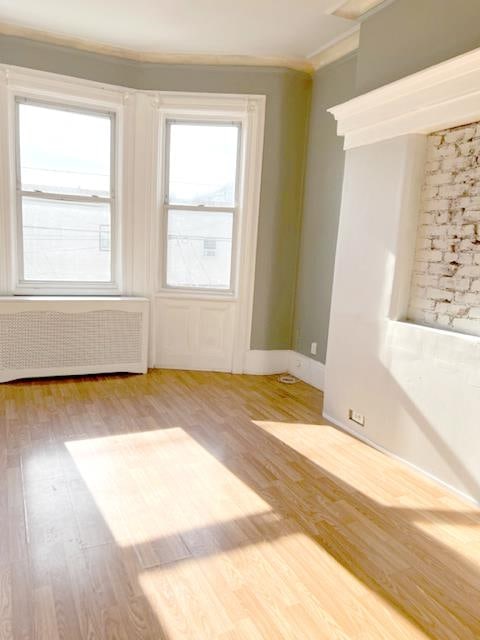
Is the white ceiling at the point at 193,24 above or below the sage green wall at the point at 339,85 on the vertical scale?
above

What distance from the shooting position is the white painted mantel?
8.03 feet

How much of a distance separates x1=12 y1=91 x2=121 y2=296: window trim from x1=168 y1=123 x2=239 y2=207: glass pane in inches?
22.7

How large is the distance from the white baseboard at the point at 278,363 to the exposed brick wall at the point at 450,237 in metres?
1.73

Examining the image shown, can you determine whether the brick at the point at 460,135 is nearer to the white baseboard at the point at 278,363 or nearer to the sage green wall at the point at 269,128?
the sage green wall at the point at 269,128

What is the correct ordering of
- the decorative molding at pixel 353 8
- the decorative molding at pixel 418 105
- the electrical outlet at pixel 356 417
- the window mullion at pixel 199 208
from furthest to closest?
the window mullion at pixel 199 208 < the electrical outlet at pixel 356 417 < the decorative molding at pixel 353 8 < the decorative molding at pixel 418 105

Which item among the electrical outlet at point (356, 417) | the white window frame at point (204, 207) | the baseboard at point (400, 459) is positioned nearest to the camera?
the baseboard at point (400, 459)

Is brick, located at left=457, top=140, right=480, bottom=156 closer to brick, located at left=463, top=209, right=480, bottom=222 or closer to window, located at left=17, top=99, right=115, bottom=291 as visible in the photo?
brick, located at left=463, top=209, right=480, bottom=222

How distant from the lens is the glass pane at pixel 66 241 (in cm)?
418

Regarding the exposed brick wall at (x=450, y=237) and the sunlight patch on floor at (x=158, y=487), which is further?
the exposed brick wall at (x=450, y=237)

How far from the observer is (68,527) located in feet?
6.73

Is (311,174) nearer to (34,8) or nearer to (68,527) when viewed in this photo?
(34,8)

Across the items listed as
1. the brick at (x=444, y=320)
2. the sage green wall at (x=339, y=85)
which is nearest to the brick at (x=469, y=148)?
the sage green wall at (x=339, y=85)

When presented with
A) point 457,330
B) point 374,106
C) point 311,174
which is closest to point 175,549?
point 457,330

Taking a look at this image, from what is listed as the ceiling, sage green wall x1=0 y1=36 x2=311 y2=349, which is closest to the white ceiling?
the ceiling
